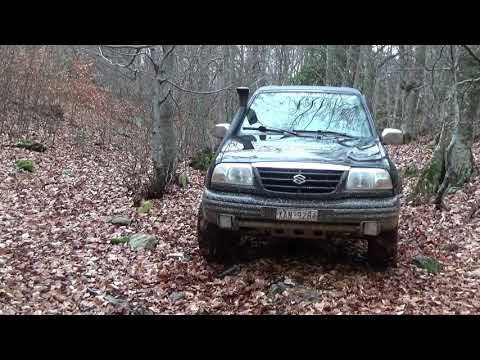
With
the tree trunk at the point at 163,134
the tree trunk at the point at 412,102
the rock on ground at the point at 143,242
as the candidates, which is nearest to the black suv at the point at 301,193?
the rock on ground at the point at 143,242

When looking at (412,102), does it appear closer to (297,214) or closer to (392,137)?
(392,137)

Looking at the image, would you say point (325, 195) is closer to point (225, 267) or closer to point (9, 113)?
point (225, 267)

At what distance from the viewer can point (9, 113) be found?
12883 millimetres

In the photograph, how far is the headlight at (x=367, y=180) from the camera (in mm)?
4262

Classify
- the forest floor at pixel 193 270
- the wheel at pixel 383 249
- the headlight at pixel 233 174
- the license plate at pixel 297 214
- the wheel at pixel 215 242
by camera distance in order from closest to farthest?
1. the forest floor at pixel 193 270
2. the license plate at pixel 297 214
3. the headlight at pixel 233 174
4. the wheel at pixel 383 249
5. the wheel at pixel 215 242

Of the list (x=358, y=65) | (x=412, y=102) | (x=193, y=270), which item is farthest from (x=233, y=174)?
(x=358, y=65)

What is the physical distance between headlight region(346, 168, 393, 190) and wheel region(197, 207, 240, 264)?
4.57ft

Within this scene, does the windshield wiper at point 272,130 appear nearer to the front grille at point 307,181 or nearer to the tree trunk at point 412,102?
the front grille at point 307,181

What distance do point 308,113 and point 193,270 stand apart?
88.1 inches

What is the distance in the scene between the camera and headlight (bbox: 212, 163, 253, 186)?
4363 mm

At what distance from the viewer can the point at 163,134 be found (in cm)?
812

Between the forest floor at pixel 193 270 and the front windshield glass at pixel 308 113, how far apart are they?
4.55 ft

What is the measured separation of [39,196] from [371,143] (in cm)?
573
